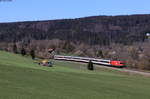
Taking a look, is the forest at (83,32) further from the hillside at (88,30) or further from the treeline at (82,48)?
the treeline at (82,48)

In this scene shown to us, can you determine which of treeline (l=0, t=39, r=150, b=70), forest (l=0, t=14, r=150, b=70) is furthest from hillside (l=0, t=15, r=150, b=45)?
treeline (l=0, t=39, r=150, b=70)

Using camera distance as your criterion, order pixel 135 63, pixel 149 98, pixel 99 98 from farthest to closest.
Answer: pixel 135 63 < pixel 149 98 < pixel 99 98

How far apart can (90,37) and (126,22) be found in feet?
78.5

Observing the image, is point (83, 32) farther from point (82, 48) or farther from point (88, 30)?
point (82, 48)

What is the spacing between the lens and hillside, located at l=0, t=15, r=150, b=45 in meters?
164

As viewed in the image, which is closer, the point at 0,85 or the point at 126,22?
the point at 0,85

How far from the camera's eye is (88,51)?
12825 cm

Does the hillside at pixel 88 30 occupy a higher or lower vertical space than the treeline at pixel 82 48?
higher

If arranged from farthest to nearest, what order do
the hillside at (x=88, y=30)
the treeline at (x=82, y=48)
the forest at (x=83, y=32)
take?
1. the hillside at (x=88, y=30)
2. the forest at (x=83, y=32)
3. the treeline at (x=82, y=48)

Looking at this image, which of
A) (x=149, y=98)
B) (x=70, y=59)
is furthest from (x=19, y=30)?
(x=149, y=98)

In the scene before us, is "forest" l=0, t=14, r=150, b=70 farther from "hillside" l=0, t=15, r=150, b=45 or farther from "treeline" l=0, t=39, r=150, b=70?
"treeline" l=0, t=39, r=150, b=70

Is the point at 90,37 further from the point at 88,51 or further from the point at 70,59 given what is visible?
the point at 70,59

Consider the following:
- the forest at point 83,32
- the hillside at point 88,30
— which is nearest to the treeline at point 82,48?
the forest at point 83,32

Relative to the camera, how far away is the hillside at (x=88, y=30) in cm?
16412
